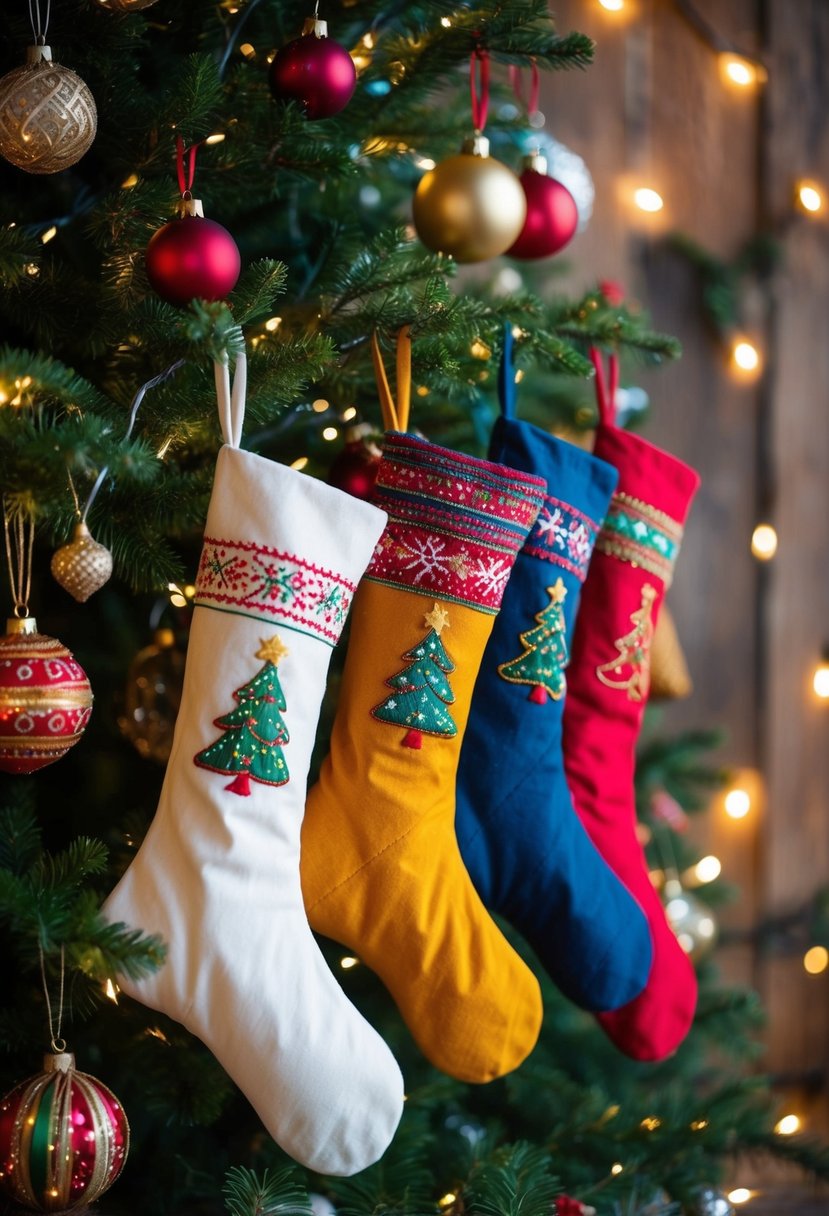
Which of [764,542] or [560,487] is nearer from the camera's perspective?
[560,487]

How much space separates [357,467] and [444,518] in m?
0.15

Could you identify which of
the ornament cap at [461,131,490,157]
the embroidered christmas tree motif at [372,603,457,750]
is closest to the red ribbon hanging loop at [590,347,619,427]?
the ornament cap at [461,131,490,157]

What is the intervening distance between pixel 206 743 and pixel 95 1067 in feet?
1.46

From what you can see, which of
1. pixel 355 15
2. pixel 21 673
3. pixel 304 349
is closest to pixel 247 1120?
pixel 21 673

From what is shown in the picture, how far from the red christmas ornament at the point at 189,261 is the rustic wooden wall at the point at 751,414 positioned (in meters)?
1.32

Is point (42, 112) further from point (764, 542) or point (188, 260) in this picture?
point (764, 542)

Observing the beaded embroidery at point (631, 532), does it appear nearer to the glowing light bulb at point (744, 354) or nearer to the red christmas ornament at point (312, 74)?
the red christmas ornament at point (312, 74)

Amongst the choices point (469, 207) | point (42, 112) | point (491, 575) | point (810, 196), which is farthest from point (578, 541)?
point (810, 196)

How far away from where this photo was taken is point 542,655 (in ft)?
3.70

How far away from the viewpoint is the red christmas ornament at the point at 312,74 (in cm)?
96

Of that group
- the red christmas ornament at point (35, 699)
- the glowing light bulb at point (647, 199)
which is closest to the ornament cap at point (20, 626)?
the red christmas ornament at point (35, 699)

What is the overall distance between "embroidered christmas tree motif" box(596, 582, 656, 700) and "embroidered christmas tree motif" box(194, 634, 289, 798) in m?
0.45

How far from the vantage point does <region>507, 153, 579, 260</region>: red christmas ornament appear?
1220mm

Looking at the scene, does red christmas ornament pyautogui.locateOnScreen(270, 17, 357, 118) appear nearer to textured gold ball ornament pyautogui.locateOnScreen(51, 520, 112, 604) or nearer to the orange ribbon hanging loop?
the orange ribbon hanging loop
